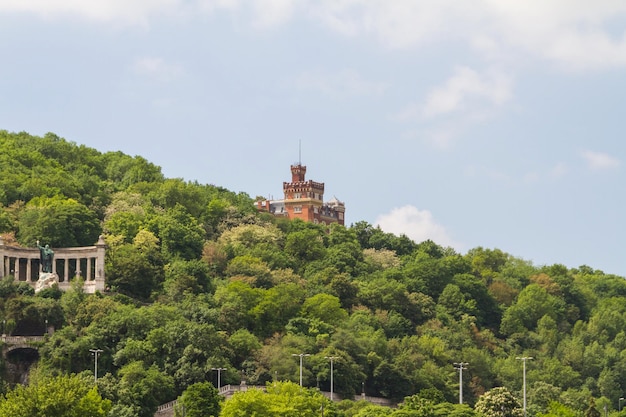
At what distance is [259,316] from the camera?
15175cm

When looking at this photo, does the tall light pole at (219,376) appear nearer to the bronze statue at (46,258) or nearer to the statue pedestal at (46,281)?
the statue pedestal at (46,281)

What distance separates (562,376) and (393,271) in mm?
21113

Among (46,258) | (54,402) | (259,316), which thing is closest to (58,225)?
(46,258)

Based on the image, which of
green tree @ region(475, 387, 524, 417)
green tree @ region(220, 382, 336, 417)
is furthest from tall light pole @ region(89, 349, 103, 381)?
green tree @ region(475, 387, 524, 417)

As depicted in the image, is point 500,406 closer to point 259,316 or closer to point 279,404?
point 279,404

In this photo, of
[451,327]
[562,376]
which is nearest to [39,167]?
[451,327]

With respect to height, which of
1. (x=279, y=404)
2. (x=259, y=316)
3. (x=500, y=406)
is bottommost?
(x=500, y=406)

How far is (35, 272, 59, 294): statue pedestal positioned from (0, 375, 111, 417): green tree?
121 ft

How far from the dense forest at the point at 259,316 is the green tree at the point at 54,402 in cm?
15

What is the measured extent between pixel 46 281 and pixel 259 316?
1788 cm

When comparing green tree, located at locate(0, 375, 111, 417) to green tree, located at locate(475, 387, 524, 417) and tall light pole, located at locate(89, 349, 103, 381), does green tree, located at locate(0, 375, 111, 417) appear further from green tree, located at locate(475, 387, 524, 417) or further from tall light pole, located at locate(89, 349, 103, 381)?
green tree, located at locate(475, 387, 524, 417)

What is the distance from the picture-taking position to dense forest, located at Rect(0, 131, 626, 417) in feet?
436

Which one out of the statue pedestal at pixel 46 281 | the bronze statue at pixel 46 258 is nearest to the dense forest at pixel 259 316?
the statue pedestal at pixel 46 281

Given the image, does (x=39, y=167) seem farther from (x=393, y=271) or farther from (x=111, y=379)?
(x=111, y=379)
